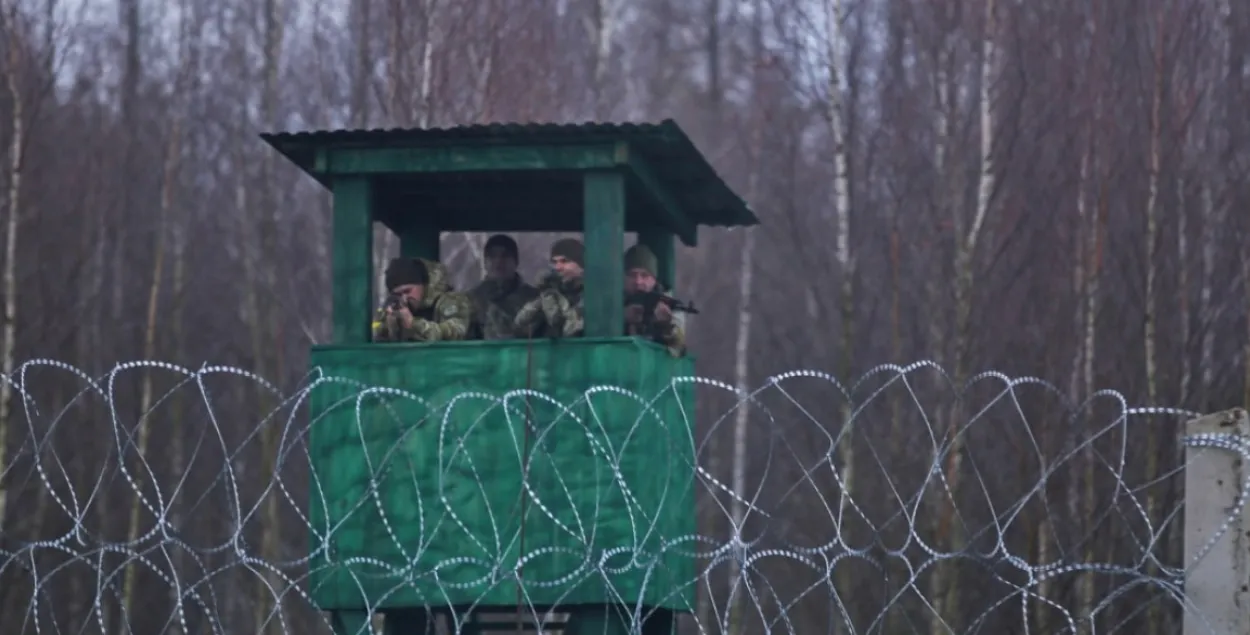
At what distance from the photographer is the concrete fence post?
6.09 meters

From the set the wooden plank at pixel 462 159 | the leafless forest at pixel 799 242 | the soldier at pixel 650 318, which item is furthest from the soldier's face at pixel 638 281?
the leafless forest at pixel 799 242

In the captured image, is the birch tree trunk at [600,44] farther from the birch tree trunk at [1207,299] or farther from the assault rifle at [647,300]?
the assault rifle at [647,300]

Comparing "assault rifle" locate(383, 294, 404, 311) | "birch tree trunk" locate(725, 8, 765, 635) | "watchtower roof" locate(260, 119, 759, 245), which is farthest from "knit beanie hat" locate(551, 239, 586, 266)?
"birch tree trunk" locate(725, 8, 765, 635)

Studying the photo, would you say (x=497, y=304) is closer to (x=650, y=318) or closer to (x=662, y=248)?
(x=650, y=318)

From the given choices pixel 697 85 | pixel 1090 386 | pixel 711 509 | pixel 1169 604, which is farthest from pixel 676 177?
pixel 697 85

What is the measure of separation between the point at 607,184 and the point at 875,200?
12.3 meters

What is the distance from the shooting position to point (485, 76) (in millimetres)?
Result: 19141

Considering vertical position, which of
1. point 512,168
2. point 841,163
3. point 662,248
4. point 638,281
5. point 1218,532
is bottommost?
point 1218,532

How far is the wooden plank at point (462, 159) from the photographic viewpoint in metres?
8.50

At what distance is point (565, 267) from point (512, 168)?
2.11 ft

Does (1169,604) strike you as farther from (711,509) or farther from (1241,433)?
(1241,433)

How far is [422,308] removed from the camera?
9.12m

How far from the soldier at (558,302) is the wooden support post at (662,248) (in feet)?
5.24

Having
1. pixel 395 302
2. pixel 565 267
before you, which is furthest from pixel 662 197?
pixel 395 302
